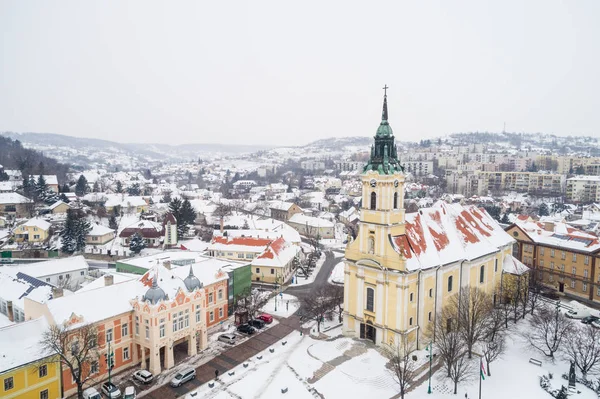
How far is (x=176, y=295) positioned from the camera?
32.8m

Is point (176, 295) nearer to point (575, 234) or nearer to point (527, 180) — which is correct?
point (575, 234)

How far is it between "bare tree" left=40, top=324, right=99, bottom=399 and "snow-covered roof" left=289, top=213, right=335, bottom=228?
63.1 metres

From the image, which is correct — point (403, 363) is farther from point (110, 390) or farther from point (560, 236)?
point (560, 236)

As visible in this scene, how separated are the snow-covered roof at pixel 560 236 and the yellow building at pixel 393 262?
17.3 meters

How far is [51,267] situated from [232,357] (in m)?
29.0

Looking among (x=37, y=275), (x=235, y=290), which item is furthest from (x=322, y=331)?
(x=37, y=275)

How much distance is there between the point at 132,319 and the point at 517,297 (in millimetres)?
33698

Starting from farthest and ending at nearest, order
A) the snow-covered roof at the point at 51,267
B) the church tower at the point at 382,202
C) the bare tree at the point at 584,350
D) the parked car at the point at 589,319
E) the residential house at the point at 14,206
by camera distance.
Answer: the residential house at the point at 14,206
the snow-covered roof at the point at 51,267
the parked car at the point at 589,319
the church tower at the point at 382,202
the bare tree at the point at 584,350

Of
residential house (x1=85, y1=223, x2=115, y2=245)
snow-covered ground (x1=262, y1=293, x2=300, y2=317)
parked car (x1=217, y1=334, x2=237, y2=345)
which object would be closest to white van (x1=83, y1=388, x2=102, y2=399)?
parked car (x1=217, y1=334, x2=237, y2=345)

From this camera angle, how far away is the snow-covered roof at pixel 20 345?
2541 cm

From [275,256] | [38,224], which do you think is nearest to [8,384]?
[275,256]

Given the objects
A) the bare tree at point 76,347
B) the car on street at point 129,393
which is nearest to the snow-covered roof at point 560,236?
the car on street at point 129,393

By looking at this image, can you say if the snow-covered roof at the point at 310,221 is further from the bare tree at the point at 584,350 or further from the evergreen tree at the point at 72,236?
the bare tree at the point at 584,350

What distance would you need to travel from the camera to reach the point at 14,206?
3489 inches
